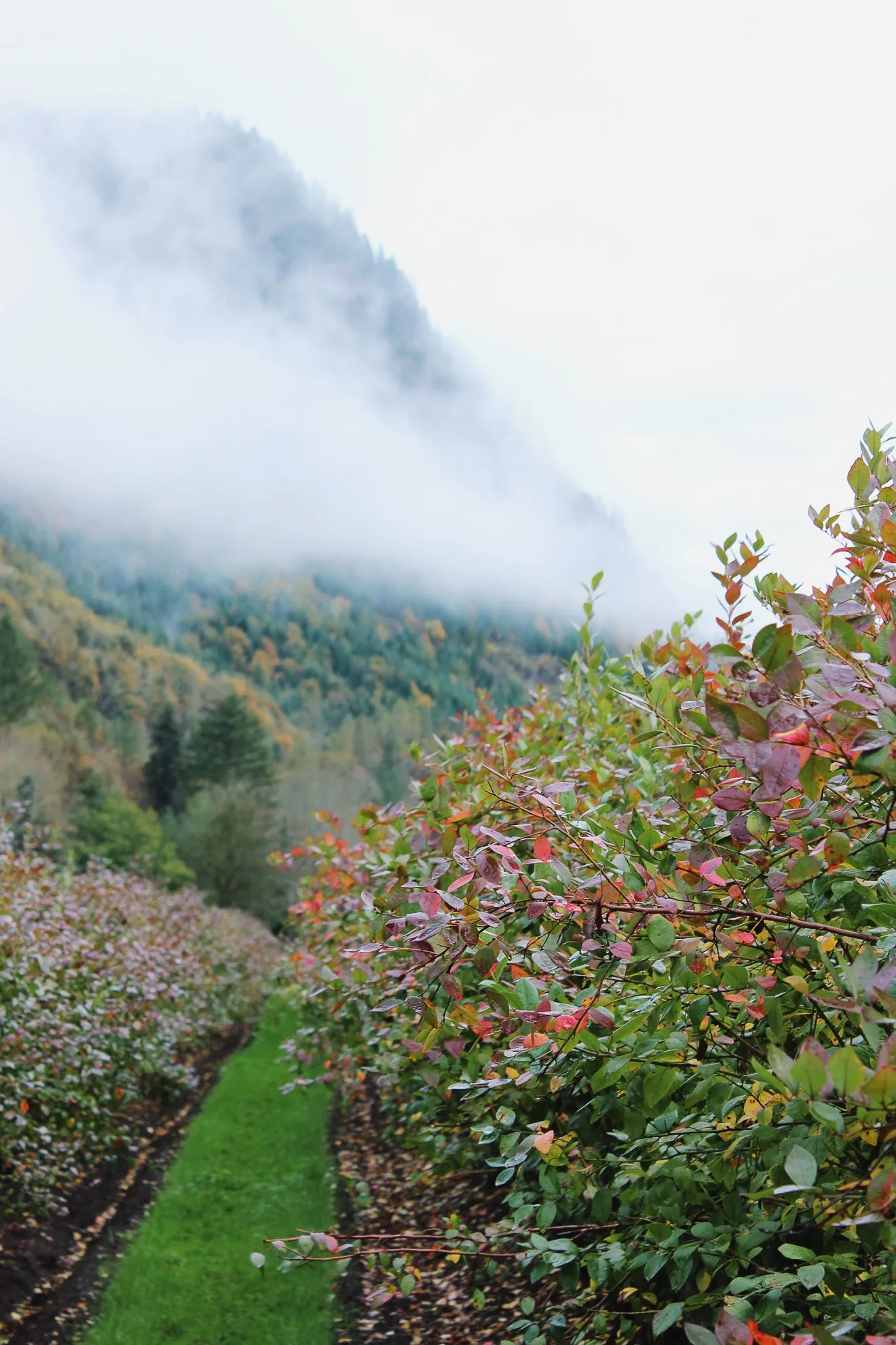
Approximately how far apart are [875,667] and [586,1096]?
1.96 meters

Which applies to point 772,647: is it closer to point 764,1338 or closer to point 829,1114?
point 829,1114

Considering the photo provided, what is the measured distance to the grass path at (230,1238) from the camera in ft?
15.9

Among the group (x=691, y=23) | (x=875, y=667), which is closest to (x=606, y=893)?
(x=875, y=667)

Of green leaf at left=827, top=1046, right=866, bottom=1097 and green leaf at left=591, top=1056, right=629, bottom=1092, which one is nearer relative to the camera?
green leaf at left=827, top=1046, right=866, bottom=1097

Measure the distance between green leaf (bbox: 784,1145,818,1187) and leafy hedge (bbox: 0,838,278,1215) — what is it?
16.0 feet

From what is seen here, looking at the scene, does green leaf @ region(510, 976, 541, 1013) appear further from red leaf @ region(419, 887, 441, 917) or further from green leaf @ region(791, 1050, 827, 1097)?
green leaf @ region(791, 1050, 827, 1097)

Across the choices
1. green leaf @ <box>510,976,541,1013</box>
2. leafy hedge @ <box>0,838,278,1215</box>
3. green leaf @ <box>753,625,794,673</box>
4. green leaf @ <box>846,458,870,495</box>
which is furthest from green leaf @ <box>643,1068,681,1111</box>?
leafy hedge @ <box>0,838,278,1215</box>

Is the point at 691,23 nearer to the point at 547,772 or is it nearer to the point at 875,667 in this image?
the point at 547,772

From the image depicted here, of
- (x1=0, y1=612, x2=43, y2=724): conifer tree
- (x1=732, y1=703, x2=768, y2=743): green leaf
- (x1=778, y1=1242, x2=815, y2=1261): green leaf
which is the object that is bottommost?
(x1=0, y1=612, x2=43, y2=724): conifer tree

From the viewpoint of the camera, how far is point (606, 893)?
151cm

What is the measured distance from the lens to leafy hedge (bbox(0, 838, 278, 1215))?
17.6 feet

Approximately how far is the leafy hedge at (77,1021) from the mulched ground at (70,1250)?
Result: 17cm

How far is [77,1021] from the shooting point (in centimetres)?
646

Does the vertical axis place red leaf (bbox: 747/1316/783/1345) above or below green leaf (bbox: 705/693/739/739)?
below
